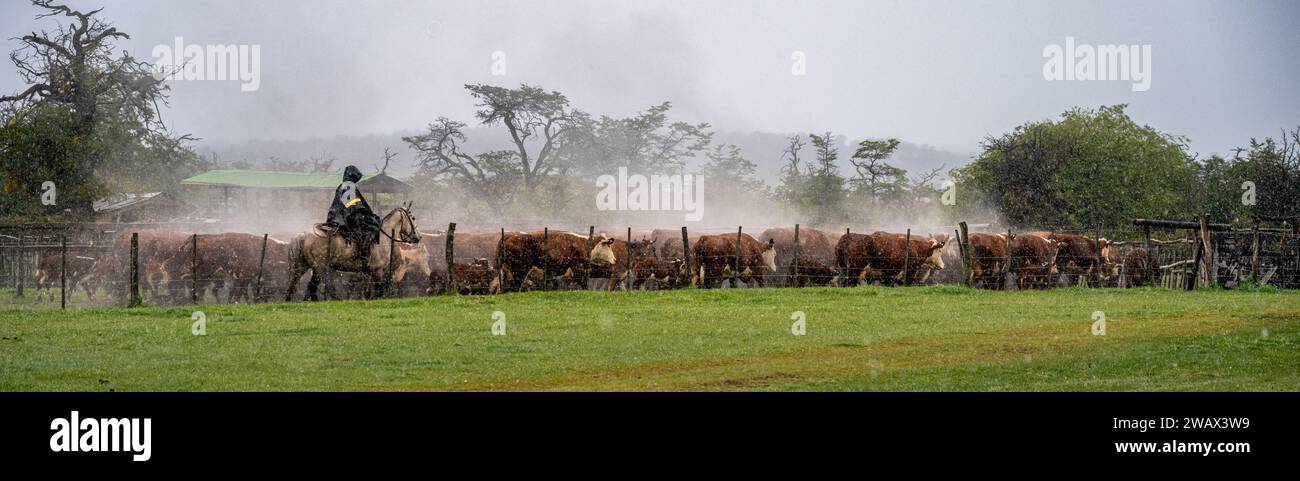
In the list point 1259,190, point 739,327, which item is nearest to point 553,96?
point 1259,190

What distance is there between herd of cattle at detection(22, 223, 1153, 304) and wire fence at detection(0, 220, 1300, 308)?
0.04 metres

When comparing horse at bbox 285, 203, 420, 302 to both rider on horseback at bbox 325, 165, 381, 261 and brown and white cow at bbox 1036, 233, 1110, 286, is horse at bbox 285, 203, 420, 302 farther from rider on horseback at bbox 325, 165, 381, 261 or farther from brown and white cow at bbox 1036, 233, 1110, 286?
brown and white cow at bbox 1036, 233, 1110, 286

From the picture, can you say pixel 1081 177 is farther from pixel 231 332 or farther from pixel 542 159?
pixel 231 332

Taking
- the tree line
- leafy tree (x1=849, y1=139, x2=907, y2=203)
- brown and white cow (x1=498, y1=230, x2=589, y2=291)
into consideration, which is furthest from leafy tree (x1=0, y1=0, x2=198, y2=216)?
leafy tree (x1=849, y1=139, x2=907, y2=203)

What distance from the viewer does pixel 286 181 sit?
72375 mm

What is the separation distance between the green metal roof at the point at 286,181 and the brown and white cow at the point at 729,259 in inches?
1438

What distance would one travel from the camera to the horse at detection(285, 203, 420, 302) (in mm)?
25328

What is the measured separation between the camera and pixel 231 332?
17.7 metres

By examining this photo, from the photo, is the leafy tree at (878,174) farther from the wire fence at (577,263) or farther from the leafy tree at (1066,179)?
the wire fence at (577,263)

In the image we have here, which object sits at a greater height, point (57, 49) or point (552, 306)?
point (57, 49)

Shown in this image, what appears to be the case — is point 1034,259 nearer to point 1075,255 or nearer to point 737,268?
point 1075,255

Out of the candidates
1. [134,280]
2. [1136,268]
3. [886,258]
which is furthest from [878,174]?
[134,280]

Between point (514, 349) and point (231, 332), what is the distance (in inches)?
201
